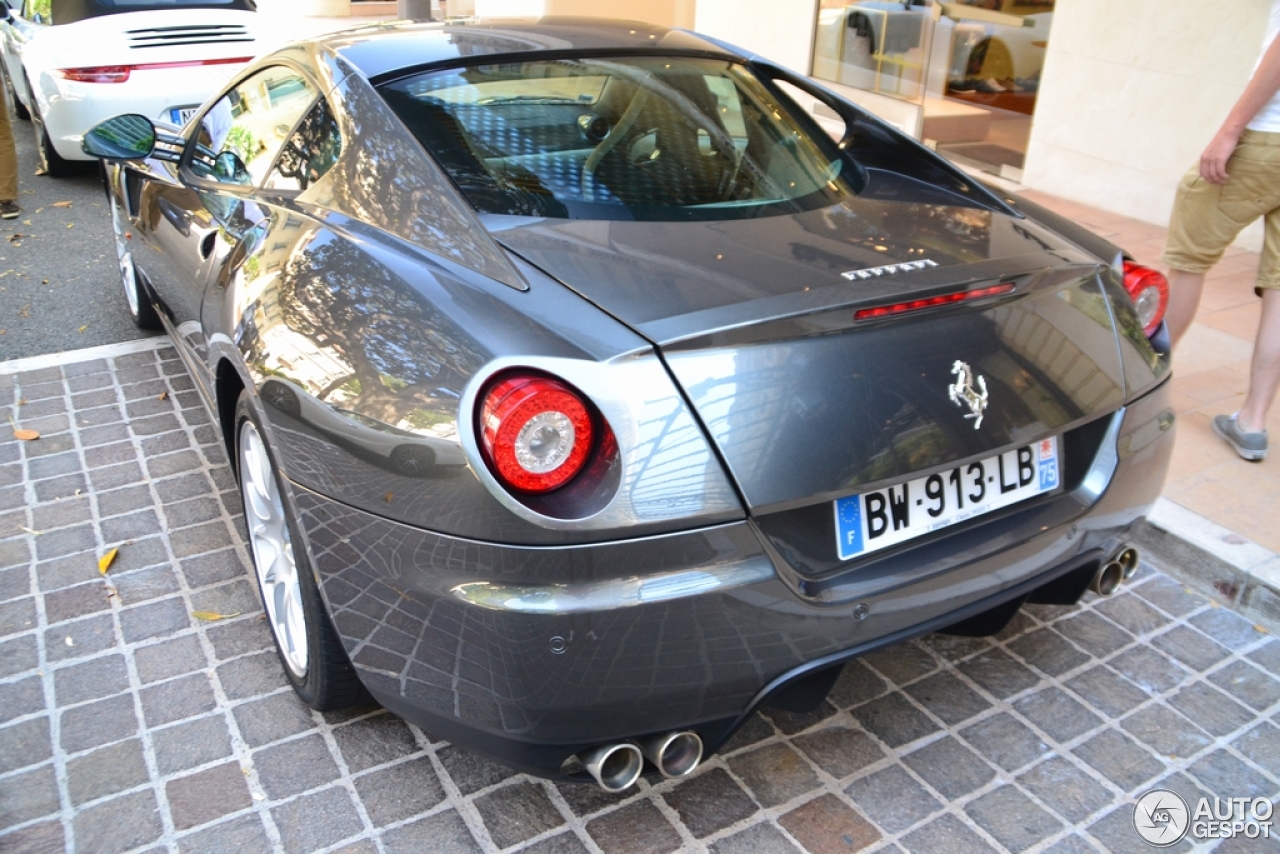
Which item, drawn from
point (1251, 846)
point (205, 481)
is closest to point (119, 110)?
point (205, 481)

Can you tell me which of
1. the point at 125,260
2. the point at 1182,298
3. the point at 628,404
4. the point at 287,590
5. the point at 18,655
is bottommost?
the point at 18,655

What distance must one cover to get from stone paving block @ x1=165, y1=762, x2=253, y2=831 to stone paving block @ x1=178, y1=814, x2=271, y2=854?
0.03m

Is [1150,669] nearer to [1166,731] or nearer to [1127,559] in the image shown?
[1166,731]

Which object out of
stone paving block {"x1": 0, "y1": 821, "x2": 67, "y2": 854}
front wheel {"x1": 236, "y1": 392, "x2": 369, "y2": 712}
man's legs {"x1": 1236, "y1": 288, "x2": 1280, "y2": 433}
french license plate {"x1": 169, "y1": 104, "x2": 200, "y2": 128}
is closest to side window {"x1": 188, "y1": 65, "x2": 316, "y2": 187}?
front wheel {"x1": 236, "y1": 392, "x2": 369, "y2": 712}

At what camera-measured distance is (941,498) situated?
→ 219 centimetres

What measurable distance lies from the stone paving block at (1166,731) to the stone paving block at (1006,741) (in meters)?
0.26

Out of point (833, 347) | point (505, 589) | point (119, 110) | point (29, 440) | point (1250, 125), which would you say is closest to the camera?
point (505, 589)

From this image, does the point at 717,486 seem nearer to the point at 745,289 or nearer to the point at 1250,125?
the point at 745,289

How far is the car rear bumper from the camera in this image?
1886mm

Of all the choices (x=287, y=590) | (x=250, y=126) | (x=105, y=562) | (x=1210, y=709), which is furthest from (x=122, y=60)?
(x=1210, y=709)

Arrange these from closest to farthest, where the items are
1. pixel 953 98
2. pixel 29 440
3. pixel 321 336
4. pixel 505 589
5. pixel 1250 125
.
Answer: pixel 505 589
pixel 321 336
pixel 1250 125
pixel 29 440
pixel 953 98

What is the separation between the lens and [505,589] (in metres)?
1.89

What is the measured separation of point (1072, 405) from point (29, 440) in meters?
3.75

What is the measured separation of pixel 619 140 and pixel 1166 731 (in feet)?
6.73
